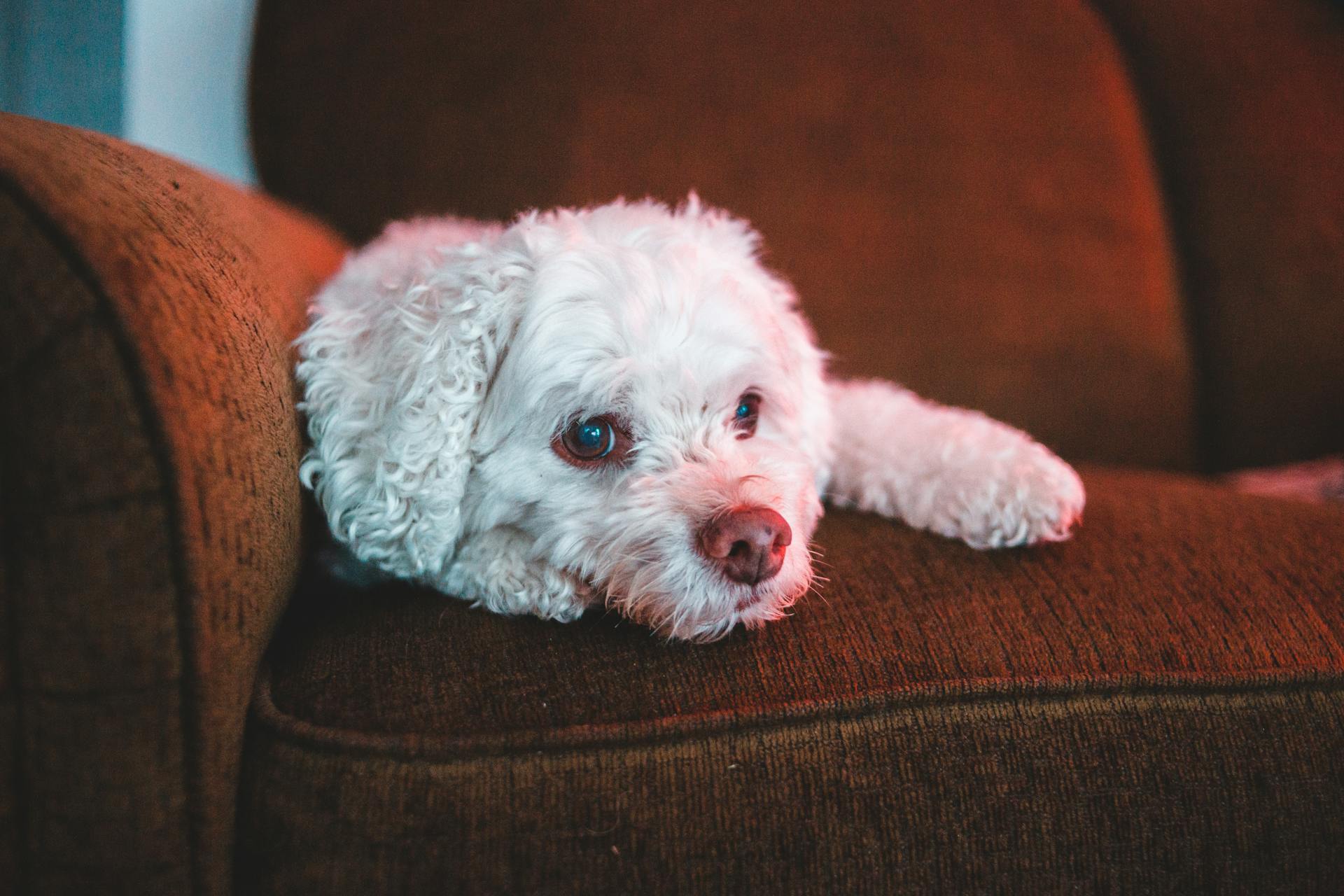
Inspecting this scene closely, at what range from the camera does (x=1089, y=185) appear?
6.82 feet

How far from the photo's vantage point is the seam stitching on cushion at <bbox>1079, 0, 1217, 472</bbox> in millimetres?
2154

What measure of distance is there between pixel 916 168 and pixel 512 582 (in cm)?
154

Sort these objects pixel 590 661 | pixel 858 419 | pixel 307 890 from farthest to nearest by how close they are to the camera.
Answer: pixel 858 419
pixel 590 661
pixel 307 890

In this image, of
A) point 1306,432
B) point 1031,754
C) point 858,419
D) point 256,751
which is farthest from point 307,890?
point 1306,432

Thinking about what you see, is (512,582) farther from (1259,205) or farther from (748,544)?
(1259,205)

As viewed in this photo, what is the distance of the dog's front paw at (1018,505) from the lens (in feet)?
3.83

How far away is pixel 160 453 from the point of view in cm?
70

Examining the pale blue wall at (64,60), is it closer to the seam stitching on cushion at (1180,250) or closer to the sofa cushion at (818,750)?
the sofa cushion at (818,750)

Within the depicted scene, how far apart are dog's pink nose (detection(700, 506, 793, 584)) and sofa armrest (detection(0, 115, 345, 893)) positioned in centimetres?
51

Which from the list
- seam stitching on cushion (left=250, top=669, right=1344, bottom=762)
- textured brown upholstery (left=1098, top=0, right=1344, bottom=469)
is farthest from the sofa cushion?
textured brown upholstery (left=1098, top=0, right=1344, bottom=469)

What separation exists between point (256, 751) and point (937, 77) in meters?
2.07

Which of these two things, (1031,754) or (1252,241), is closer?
(1031,754)

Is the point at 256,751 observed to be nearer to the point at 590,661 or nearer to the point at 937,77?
the point at 590,661

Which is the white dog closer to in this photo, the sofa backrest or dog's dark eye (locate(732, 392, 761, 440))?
dog's dark eye (locate(732, 392, 761, 440))
